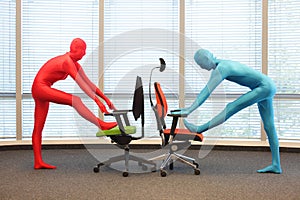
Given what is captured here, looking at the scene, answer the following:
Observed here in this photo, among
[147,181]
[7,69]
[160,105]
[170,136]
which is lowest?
[147,181]

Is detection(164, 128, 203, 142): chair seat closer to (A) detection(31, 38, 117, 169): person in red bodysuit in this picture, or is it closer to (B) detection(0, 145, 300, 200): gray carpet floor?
(B) detection(0, 145, 300, 200): gray carpet floor

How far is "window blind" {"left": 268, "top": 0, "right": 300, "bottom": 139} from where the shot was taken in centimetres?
587

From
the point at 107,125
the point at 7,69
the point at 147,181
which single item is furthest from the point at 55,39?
the point at 147,181

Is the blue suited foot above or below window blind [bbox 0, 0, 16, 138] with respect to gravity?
below

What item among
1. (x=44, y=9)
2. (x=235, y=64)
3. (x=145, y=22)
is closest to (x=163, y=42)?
(x=145, y=22)

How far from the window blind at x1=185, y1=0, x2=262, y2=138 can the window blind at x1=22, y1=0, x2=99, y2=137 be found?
1531 mm

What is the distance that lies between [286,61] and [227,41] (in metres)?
0.91

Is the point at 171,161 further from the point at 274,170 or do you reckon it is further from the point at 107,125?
the point at 274,170

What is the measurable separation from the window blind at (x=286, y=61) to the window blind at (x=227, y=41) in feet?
0.71

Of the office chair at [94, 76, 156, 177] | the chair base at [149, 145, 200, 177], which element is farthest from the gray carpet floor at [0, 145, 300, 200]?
the office chair at [94, 76, 156, 177]

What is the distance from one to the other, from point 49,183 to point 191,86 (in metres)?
3.16

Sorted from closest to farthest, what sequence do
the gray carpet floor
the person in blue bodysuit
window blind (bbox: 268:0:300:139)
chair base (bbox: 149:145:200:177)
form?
the gray carpet floor < the person in blue bodysuit < chair base (bbox: 149:145:200:177) < window blind (bbox: 268:0:300:139)

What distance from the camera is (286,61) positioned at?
591 cm

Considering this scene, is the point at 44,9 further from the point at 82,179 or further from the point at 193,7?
the point at 82,179
